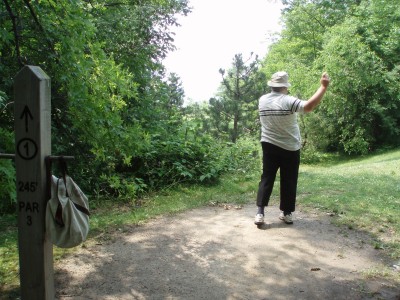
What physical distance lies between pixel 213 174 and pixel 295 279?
441cm

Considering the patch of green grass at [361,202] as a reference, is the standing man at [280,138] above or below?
above

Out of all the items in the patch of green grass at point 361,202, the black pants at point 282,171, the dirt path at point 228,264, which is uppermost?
the black pants at point 282,171

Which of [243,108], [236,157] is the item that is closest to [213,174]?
[236,157]

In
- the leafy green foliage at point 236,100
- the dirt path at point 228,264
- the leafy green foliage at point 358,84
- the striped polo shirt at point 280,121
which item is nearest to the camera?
the dirt path at point 228,264

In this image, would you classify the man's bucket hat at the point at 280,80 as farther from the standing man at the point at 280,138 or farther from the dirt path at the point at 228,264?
the dirt path at the point at 228,264

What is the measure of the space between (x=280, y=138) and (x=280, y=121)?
0.68 ft

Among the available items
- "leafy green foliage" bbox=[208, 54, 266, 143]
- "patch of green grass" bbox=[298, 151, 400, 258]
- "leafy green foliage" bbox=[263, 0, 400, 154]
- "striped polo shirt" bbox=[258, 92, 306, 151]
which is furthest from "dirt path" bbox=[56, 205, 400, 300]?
"leafy green foliage" bbox=[263, 0, 400, 154]

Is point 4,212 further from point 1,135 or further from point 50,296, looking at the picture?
point 50,296

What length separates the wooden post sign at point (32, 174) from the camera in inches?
83.7

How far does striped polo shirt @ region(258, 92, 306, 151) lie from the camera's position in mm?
4602

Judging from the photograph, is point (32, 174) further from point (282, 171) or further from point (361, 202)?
point (361, 202)

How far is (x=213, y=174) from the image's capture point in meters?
7.82

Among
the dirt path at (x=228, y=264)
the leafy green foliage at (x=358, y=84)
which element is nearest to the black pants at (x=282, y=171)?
the dirt path at (x=228, y=264)

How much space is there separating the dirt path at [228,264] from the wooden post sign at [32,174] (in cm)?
112
